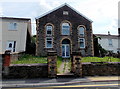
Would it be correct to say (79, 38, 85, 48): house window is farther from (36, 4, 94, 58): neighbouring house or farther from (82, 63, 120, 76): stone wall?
(82, 63, 120, 76): stone wall

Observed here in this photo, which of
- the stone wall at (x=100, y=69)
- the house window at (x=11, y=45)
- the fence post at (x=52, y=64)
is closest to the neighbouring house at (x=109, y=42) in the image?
the house window at (x=11, y=45)

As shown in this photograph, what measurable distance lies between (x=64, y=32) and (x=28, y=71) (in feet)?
47.3

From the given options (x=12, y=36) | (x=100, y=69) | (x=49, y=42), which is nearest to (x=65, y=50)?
(x=49, y=42)

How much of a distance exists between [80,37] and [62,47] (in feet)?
12.6

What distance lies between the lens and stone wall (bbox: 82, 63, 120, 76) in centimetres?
1027

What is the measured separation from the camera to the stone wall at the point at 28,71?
372 inches

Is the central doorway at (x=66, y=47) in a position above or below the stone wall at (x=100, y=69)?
above

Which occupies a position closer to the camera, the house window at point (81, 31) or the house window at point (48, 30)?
→ the house window at point (48, 30)

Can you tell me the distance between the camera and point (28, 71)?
31.4 feet

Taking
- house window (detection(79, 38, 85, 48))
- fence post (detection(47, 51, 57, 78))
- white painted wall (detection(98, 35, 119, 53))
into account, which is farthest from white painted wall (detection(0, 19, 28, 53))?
white painted wall (detection(98, 35, 119, 53))

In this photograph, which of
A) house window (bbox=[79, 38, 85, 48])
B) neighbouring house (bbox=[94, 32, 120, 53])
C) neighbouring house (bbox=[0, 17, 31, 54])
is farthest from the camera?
neighbouring house (bbox=[94, 32, 120, 53])

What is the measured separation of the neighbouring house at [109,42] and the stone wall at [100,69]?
76.1ft

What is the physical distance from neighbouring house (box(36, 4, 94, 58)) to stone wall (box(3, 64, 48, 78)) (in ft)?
38.4

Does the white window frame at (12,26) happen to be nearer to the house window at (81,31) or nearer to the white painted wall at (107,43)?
the house window at (81,31)
